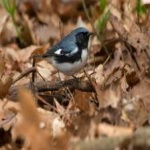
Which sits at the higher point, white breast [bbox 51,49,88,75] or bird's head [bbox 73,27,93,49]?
bird's head [bbox 73,27,93,49]

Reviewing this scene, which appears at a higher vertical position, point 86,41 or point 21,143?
point 86,41

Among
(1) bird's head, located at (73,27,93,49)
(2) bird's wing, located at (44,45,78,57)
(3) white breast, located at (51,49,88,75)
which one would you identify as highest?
(1) bird's head, located at (73,27,93,49)

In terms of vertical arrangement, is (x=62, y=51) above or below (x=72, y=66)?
above

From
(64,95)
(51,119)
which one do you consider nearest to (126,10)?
(64,95)

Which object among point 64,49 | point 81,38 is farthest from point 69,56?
point 81,38

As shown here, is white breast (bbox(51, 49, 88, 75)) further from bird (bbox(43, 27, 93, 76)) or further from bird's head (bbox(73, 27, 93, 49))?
bird's head (bbox(73, 27, 93, 49))

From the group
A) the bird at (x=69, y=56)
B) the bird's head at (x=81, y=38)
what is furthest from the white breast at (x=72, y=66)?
the bird's head at (x=81, y=38)

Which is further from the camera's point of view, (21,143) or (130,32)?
(130,32)

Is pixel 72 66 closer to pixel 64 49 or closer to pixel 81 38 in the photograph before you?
pixel 64 49

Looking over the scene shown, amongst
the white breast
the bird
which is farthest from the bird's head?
the white breast

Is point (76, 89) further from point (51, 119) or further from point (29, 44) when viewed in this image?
point (29, 44)

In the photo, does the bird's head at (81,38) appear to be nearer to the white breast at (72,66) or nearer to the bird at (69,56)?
the bird at (69,56)
